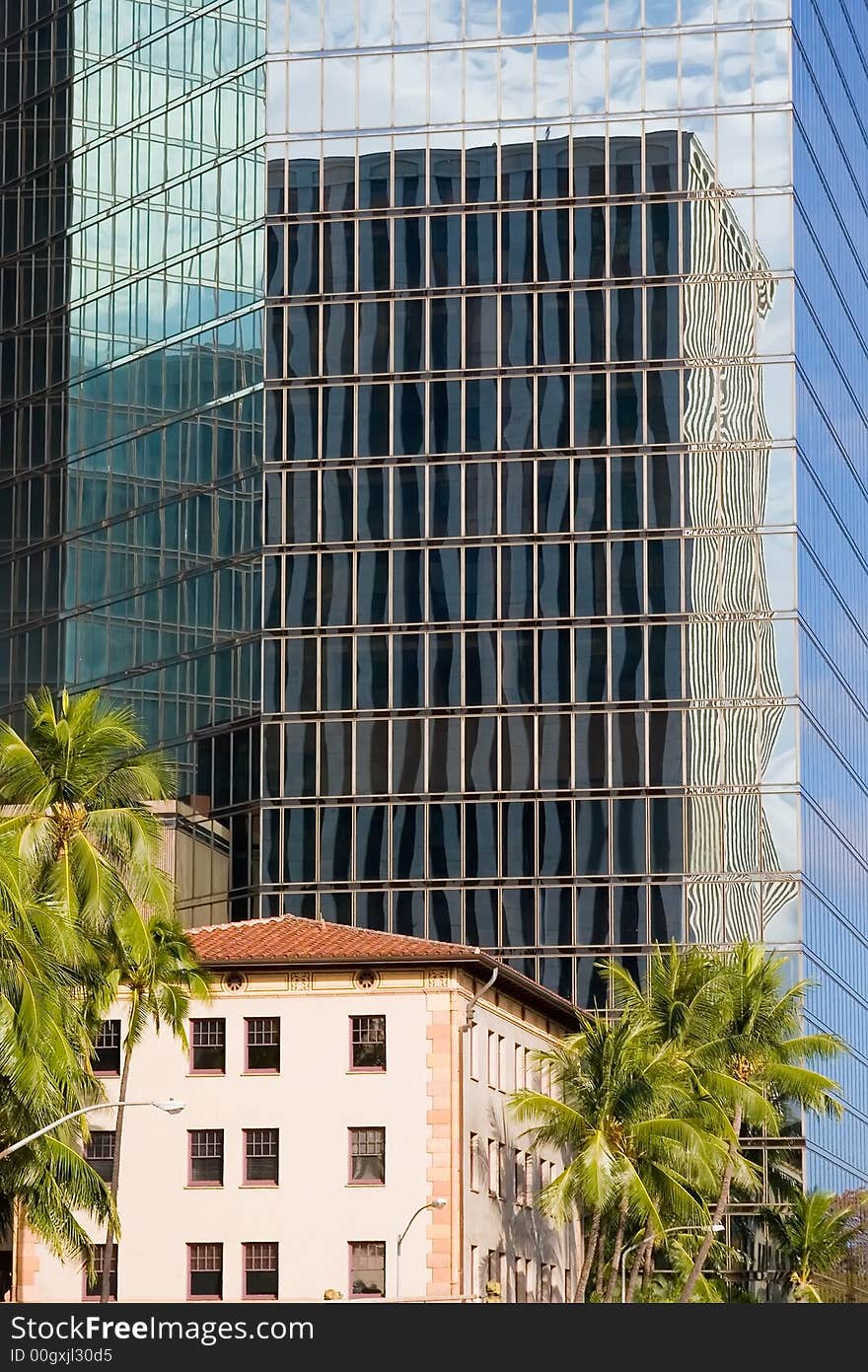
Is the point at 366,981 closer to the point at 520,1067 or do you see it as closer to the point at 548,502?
the point at 520,1067

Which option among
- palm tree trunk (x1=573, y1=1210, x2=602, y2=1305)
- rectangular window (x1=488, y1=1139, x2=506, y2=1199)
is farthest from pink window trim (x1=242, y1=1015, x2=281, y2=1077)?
palm tree trunk (x1=573, y1=1210, x2=602, y2=1305)

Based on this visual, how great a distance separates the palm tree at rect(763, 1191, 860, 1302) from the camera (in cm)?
11000

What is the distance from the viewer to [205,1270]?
84.6 m

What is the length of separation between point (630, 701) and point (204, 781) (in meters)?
18.6

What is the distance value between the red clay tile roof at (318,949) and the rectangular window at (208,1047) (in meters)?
2.01

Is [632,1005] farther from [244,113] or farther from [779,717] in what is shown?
[244,113]

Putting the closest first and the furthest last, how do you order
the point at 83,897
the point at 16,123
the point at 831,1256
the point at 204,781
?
the point at 83,897 → the point at 831,1256 → the point at 204,781 → the point at 16,123

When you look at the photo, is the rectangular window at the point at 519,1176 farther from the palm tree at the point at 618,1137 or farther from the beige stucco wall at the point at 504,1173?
the palm tree at the point at 618,1137

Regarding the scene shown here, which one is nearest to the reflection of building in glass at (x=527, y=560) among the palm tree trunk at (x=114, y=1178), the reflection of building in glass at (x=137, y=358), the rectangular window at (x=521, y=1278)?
the reflection of building in glass at (x=137, y=358)

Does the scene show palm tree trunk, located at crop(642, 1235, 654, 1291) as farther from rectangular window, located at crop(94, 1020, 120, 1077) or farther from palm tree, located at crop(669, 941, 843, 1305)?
rectangular window, located at crop(94, 1020, 120, 1077)

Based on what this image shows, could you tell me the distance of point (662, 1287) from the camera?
4099 inches

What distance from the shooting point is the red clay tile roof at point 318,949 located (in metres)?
84.4

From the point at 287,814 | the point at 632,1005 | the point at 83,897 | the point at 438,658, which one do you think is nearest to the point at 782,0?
the point at 438,658

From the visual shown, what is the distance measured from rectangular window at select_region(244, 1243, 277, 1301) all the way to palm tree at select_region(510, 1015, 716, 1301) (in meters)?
8.07
